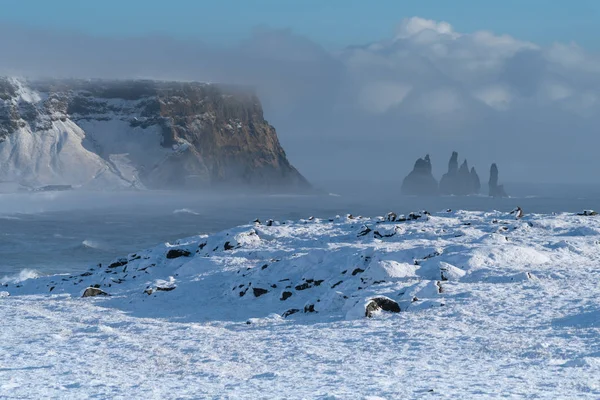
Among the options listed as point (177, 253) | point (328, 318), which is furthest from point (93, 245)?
point (328, 318)

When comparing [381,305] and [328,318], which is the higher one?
[381,305]

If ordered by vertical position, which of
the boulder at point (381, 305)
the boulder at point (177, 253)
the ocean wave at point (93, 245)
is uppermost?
the boulder at point (381, 305)

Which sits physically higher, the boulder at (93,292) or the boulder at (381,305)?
the boulder at (381,305)

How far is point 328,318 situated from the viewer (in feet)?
63.2

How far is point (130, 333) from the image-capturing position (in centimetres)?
1769

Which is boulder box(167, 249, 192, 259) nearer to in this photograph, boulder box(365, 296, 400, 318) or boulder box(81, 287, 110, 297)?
boulder box(81, 287, 110, 297)

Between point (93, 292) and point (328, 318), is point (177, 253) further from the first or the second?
point (328, 318)

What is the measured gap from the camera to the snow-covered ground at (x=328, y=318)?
489 inches

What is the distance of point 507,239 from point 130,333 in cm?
1709

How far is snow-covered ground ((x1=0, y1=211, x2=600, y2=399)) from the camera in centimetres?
1241

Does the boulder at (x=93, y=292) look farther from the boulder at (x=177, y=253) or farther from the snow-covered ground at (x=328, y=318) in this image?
the boulder at (x=177, y=253)

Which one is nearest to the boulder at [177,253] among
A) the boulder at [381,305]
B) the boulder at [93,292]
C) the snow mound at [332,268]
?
the snow mound at [332,268]

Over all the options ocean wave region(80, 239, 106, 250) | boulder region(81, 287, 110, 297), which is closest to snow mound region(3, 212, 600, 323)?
boulder region(81, 287, 110, 297)

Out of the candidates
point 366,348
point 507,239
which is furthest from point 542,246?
point 366,348
